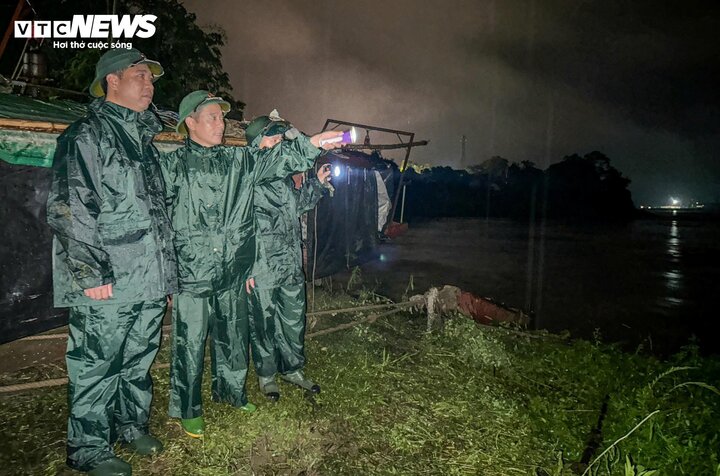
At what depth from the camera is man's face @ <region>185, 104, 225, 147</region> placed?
3.16 m

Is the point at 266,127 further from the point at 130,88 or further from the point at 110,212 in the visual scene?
the point at 110,212

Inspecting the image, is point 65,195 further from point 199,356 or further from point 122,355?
point 199,356

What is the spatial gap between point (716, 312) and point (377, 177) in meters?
11.8

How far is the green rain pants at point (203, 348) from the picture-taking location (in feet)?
10.2

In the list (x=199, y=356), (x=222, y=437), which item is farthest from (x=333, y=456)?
(x=199, y=356)

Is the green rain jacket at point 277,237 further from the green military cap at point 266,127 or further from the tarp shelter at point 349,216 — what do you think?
the tarp shelter at point 349,216

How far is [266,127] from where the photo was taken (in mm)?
4129

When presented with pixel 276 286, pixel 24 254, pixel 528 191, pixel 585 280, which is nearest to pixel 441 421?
pixel 276 286

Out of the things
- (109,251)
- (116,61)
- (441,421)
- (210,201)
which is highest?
(116,61)

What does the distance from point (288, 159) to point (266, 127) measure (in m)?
1.29

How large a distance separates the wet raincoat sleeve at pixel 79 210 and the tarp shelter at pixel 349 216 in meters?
4.40

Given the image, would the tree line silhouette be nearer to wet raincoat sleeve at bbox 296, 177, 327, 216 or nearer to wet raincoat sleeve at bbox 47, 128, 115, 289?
wet raincoat sleeve at bbox 296, 177, 327, 216

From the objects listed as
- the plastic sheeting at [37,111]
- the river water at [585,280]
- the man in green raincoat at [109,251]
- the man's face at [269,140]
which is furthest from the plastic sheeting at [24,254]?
the river water at [585,280]

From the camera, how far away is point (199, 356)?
124 inches
